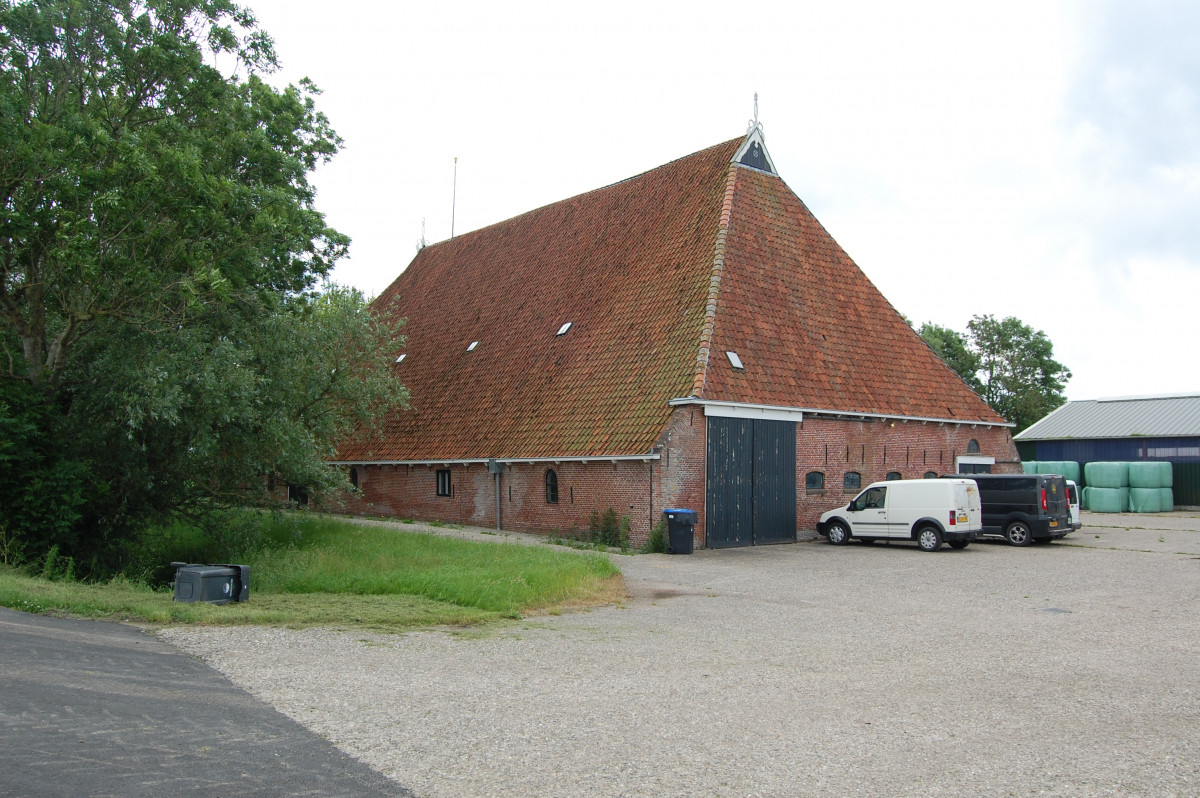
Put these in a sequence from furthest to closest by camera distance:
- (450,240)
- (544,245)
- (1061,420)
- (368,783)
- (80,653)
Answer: (1061,420)
(450,240)
(544,245)
(80,653)
(368,783)

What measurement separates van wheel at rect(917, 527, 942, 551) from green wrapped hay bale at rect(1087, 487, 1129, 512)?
778 inches

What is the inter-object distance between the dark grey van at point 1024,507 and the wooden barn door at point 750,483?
470 cm

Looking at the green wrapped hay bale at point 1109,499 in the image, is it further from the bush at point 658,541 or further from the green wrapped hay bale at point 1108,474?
the bush at point 658,541

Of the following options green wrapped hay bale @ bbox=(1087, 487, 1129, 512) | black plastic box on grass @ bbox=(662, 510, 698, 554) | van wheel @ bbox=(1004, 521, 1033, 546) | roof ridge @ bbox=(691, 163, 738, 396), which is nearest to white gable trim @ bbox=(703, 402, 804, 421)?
roof ridge @ bbox=(691, 163, 738, 396)

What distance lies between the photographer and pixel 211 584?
11.8 meters

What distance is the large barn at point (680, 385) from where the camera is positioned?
21.5m

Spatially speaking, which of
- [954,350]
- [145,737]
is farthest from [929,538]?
[954,350]

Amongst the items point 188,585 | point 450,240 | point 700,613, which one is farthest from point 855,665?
point 450,240

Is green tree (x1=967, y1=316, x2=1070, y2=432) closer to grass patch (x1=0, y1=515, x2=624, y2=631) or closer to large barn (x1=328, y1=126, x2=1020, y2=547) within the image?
large barn (x1=328, y1=126, x2=1020, y2=547)

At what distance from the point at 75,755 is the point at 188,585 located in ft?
21.9

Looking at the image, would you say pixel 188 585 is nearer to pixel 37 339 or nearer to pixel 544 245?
pixel 37 339

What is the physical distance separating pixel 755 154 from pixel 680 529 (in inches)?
499

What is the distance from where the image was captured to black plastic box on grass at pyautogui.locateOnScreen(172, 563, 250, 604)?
464 inches

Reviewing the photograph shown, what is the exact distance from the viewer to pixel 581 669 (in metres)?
8.80
